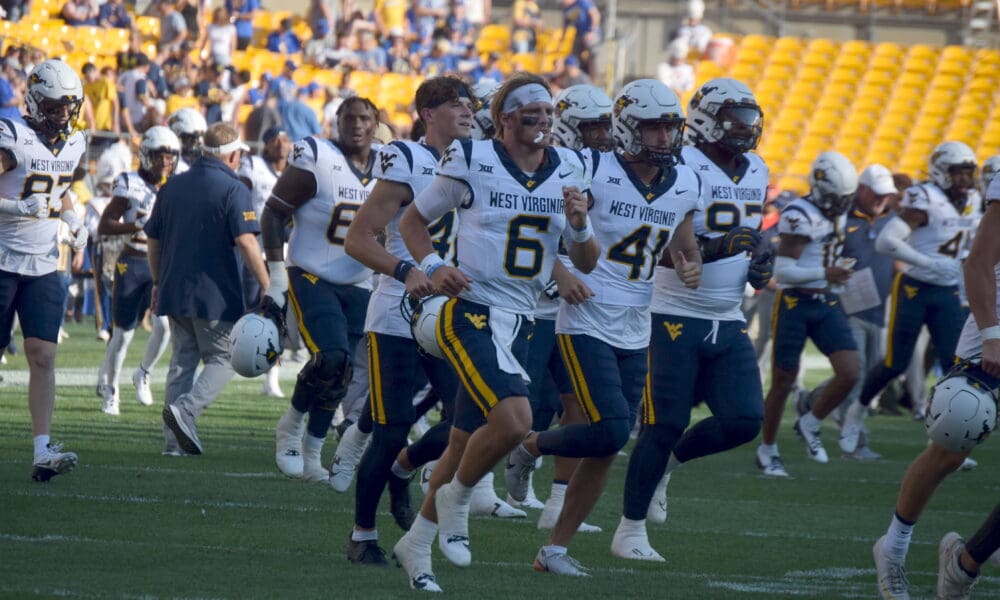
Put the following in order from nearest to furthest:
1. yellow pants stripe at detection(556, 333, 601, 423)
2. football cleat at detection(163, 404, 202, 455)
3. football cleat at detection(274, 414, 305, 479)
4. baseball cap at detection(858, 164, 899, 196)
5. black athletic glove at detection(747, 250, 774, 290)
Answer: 1. yellow pants stripe at detection(556, 333, 601, 423)
2. black athletic glove at detection(747, 250, 774, 290)
3. football cleat at detection(274, 414, 305, 479)
4. football cleat at detection(163, 404, 202, 455)
5. baseball cap at detection(858, 164, 899, 196)

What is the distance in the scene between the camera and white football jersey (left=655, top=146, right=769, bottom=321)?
6738mm

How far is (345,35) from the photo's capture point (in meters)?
24.6

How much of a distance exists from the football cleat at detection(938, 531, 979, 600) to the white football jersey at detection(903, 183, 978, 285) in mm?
5009

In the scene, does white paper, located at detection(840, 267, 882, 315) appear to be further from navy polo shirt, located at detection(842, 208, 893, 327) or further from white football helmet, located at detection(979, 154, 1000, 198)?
white football helmet, located at detection(979, 154, 1000, 198)

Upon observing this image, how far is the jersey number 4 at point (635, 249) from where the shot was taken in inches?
245

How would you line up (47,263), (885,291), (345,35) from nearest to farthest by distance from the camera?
(47,263)
(885,291)
(345,35)

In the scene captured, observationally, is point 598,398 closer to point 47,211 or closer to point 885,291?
point 47,211

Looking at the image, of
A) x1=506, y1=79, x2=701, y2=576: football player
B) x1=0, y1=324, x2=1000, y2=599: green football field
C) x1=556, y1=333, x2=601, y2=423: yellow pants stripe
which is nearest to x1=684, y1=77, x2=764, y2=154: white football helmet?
x1=506, y1=79, x2=701, y2=576: football player

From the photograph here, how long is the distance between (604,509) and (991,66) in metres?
20.8

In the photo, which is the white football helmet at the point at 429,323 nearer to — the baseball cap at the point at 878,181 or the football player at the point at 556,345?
the football player at the point at 556,345

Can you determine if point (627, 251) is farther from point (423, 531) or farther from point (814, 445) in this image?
point (814, 445)

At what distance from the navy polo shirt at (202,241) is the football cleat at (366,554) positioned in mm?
3203

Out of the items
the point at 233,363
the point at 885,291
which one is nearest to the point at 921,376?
the point at 885,291

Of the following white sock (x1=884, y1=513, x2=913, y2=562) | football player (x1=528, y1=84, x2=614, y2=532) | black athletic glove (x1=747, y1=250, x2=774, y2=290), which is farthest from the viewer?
football player (x1=528, y1=84, x2=614, y2=532)
